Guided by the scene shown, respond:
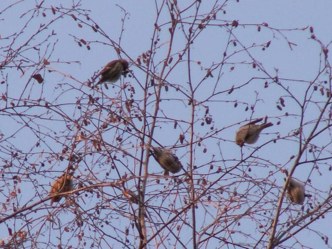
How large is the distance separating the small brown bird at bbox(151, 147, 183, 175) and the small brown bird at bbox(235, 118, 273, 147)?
1.39 ft

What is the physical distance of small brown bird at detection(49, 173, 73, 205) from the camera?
5.49 metres

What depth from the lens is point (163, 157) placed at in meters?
5.66

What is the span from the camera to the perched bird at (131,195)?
17.3 ft

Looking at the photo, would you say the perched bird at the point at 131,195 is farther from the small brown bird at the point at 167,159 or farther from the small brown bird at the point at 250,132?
the small brown bird at the point at 250,132

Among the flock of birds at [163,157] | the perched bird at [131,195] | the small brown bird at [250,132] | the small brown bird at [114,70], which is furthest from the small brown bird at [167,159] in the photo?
the small brown bird at [114,70]

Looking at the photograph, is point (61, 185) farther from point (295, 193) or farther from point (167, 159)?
point (295, 193)

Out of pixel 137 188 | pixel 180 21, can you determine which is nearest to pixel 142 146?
pixel 137 188

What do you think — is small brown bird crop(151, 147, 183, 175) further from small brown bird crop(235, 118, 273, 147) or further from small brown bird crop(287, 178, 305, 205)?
small brown bird crop(287, 178, 305, 205)

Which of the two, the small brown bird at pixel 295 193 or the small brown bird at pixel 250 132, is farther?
the small brown bird at pixel 250 132

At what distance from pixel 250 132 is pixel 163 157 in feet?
1.98

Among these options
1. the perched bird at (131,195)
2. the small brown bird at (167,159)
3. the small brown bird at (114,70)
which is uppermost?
the small brown bird at (114,70)

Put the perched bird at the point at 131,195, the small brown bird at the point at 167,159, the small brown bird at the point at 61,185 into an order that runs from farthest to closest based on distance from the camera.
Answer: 1. the small brown bird at the point at 167,159
2. the small brown bird at the point at 61,185
3. the perched bird at the point at 131,195

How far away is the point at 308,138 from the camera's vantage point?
5527mm

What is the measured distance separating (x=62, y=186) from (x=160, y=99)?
760 millimetres
